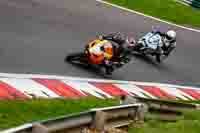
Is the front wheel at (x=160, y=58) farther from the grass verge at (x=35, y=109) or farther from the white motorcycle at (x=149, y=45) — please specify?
the grass verge at (x=35, y=109)

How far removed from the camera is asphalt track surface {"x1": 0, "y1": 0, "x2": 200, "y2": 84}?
49.6 feet

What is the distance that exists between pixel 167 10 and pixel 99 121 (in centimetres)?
1904

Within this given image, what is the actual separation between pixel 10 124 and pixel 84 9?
1329 centimetres

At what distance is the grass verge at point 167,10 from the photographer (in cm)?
2627

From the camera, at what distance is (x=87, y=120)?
8.97 m

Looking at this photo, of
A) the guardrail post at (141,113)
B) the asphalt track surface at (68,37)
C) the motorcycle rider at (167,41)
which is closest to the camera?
the guardrail post at (141,113)

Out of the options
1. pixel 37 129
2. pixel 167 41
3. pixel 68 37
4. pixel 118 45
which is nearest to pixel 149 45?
pixel 167 41

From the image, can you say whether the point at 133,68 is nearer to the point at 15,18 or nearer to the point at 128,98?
the point at 15,18

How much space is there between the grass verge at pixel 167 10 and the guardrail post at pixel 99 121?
54.4 ft

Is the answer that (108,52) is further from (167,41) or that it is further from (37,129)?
(37,129)

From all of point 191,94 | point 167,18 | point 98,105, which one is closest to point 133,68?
point 191,94

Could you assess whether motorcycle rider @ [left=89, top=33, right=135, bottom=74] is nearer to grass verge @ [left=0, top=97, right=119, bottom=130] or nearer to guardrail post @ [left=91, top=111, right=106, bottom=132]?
grass verge @ [left=0, top=97, right=119, bottom=130]

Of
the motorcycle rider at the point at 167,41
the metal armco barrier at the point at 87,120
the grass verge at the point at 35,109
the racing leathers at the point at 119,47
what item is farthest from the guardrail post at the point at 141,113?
the motorcycle rider at the point at 167,41

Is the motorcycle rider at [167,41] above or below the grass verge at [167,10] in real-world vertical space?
below
